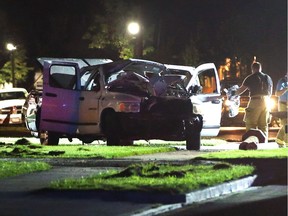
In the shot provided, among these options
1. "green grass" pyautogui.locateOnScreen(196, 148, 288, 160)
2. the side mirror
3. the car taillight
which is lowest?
"green grass" pyautogui.locateOnScreen(196, 148, 288, 160)

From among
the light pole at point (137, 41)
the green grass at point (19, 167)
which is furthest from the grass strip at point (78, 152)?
the light pole at point (137, 41)

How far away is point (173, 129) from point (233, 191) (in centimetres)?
613

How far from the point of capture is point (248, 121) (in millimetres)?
18500

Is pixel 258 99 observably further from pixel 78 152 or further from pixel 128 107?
pixel 78 152

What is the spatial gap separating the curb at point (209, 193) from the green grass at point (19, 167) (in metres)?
3.66

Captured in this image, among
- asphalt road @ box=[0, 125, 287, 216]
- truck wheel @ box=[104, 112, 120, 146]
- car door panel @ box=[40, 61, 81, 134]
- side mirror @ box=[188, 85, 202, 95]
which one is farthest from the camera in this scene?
car door panel @ box=[40, 61, 81, 134]

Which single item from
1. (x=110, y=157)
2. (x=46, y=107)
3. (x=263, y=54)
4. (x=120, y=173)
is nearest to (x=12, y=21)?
(x=263, y=54)

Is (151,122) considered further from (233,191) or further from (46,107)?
(233,191)

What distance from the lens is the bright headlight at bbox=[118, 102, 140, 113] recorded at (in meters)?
17.7

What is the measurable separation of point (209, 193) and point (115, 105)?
7.25 metres

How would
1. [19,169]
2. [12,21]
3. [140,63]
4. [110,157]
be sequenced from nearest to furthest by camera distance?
[19,169] < [110,157] < [140,63] < [12,21]

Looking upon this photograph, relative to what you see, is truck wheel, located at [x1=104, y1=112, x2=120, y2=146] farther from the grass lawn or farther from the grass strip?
the grass lawn

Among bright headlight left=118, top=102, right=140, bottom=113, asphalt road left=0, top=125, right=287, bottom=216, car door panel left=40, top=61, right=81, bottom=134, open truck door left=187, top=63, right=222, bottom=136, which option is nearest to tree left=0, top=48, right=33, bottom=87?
car door panel left=40, top=61, right=81, bottom=134

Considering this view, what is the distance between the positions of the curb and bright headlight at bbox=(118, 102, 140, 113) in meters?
5.54
